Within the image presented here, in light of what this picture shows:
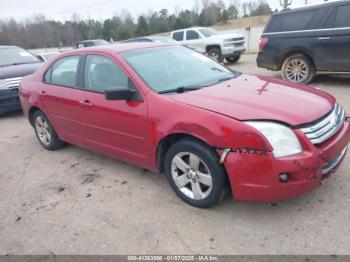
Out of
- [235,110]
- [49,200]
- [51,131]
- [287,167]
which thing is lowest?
[49,200]

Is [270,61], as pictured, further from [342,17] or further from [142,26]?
[142,26]

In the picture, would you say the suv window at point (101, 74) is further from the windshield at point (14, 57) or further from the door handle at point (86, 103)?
the windshield at point (14, 57)

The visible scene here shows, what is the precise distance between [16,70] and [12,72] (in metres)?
0.15

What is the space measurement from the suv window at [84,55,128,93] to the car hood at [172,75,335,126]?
801mm

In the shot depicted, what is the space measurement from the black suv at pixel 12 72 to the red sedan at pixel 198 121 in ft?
11.0

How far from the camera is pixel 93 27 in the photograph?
60.6 metres

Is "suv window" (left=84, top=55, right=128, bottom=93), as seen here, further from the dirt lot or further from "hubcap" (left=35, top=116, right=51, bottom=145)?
"hubcap" (left=35, top=116, right=51, bottom=145)

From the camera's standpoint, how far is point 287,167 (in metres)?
2.56

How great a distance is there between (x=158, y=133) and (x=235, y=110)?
32.4 inches

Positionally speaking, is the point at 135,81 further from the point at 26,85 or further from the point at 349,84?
the point at 349,84

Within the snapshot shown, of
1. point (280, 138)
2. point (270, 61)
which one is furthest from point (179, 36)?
point (280, 138)

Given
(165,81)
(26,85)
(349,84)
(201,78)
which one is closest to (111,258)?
(165,81)

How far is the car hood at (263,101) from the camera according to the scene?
8.93 ft

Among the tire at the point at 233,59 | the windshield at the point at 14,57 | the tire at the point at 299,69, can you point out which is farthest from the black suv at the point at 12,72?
the tire at the point at 233,59
